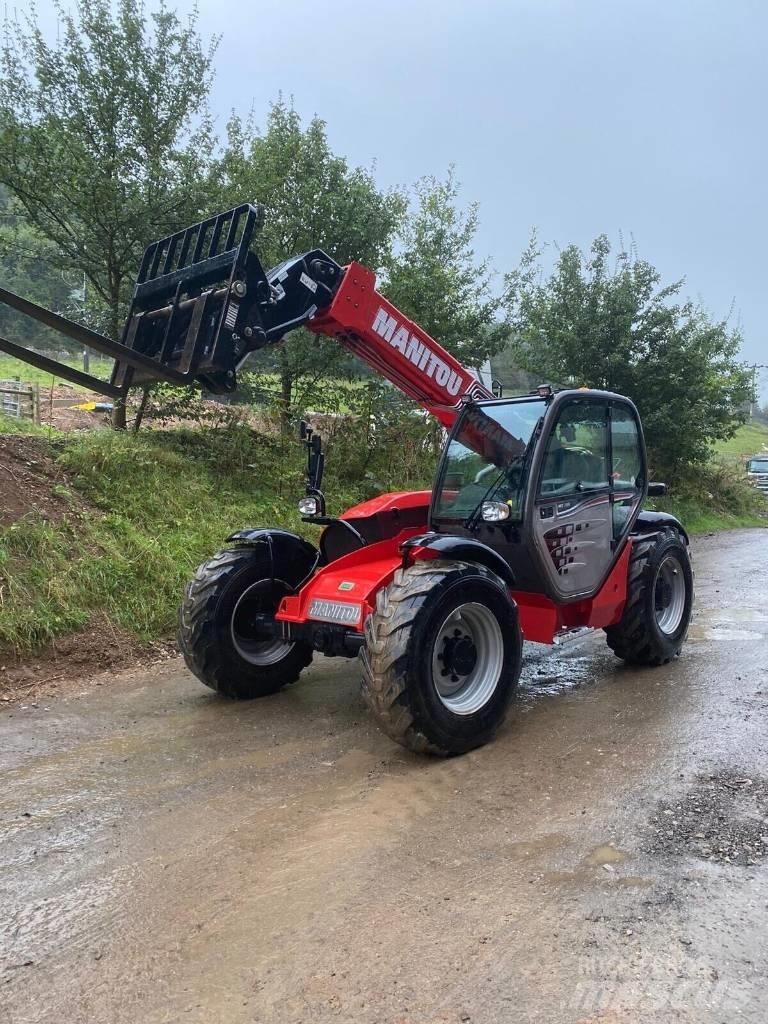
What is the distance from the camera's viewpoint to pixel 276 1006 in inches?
93.6

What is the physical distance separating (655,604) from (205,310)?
13.8ft

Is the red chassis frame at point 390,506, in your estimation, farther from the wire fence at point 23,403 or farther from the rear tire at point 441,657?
the wire fence at point 23,403

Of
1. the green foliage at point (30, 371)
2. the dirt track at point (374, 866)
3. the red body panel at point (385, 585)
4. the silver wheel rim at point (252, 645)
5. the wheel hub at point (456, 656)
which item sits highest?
the green foliage at point (30, 371)

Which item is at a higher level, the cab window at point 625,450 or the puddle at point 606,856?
the cab window at point 625,450

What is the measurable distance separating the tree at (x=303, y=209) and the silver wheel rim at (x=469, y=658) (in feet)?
22.8

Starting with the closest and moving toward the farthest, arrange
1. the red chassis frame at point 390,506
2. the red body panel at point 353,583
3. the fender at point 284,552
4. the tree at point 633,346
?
the red body panel at point 353,583 < the red chassis frame at point 390,506 < the fender at point 284,552 < the tree at point 633,346

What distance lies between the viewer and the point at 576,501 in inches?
215

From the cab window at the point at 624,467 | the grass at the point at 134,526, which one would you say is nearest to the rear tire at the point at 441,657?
the cab window at the point at 624,467

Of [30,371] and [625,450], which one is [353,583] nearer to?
[625,450]

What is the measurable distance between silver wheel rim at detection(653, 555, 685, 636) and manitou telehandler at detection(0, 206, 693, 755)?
0.25 meters

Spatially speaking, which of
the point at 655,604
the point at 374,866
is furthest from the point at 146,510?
the point at 374,866

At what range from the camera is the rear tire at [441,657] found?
4.05 m

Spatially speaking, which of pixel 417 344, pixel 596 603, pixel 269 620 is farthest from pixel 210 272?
pixel 596 603

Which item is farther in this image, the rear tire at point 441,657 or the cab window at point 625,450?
the cab window at point 625,450
